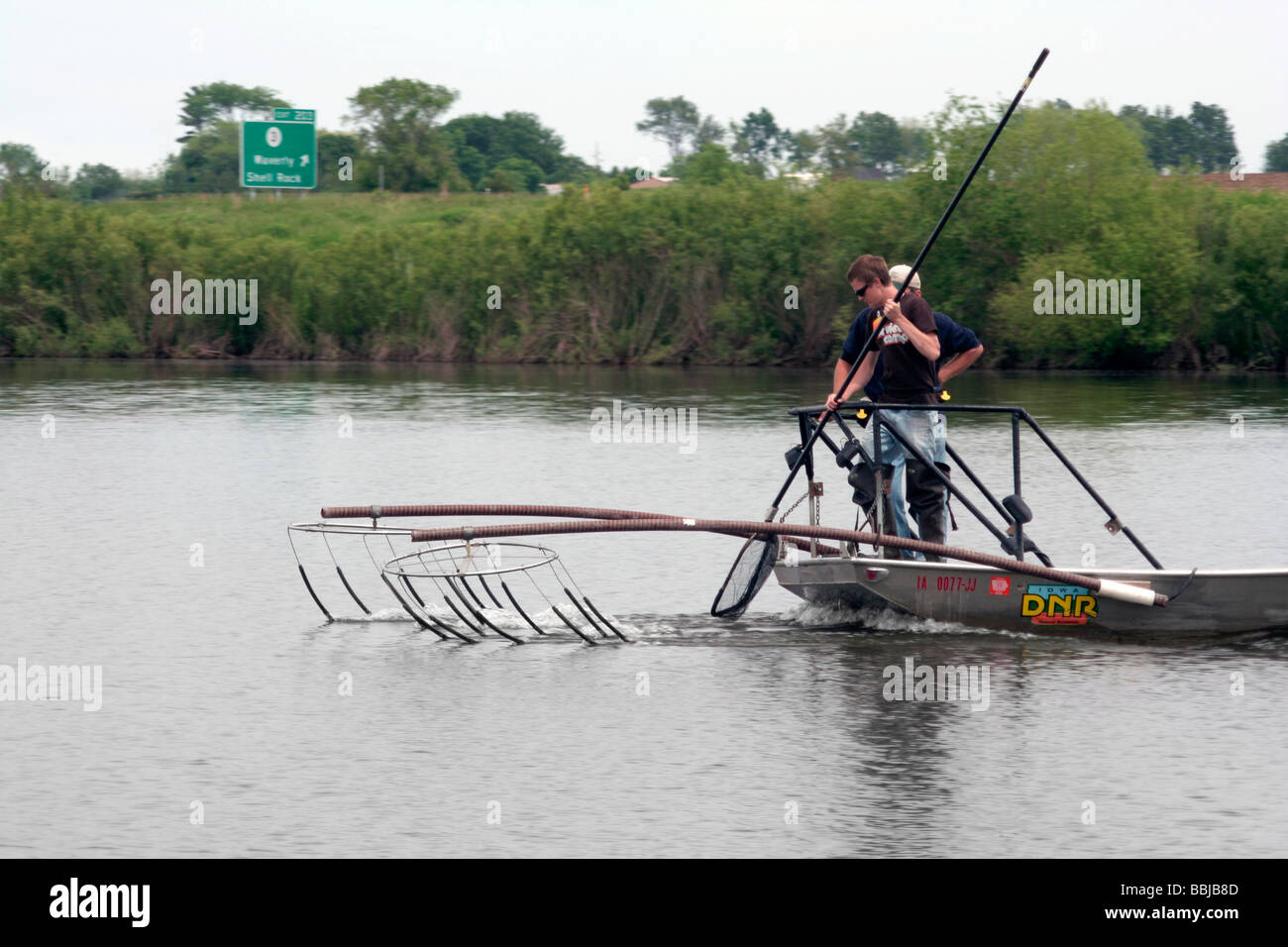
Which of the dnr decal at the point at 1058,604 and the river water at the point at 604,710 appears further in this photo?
the dnr decal at the point at 1058,604

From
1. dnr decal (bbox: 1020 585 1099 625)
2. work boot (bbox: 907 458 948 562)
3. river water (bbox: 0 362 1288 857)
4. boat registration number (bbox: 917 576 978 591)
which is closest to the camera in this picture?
river water (bbox: 0 362 1288 857)

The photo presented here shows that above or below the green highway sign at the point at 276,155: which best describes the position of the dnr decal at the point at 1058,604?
below

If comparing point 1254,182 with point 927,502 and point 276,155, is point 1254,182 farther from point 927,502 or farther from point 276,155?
point 927,502

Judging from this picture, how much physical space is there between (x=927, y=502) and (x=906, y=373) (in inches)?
34.2

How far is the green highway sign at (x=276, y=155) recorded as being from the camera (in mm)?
81938

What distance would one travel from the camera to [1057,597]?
37.5 ft

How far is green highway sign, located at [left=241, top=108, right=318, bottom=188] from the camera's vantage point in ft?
269

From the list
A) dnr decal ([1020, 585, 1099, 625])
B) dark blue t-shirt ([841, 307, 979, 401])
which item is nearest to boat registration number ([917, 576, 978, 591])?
dnr decal ([1020, 585, 1099, 625])

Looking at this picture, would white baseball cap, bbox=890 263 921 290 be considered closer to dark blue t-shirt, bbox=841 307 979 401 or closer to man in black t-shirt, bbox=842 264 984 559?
man in black t-shirt, bbox=842 264 984 559

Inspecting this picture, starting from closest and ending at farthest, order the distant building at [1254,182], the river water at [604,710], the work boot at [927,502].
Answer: the river water at [604,710]
the work boot at [927,502]
the distant building at [1254,182]

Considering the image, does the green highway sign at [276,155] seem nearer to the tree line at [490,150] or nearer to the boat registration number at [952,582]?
the tree line at [490,150]

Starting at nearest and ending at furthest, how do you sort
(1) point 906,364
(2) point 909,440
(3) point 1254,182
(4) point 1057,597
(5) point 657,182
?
1. (4) point 1057,597
2. (2) point 909,440
3. (1) point 906,364
4. (3) point 1254,182
5. (5) point 657,182

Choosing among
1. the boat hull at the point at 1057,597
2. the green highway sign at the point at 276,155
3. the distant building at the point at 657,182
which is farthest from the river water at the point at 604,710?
the green highway sign at the point at 276,155

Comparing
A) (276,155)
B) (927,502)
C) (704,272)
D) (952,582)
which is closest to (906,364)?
(927,502)
